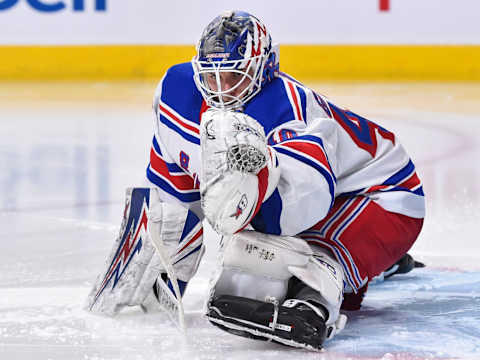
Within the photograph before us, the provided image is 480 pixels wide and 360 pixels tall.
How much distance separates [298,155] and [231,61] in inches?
10.5

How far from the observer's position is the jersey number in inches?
87.4

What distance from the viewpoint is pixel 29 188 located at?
13.4ft

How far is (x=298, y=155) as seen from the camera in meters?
1.96

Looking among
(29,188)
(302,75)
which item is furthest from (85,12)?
(29,188)

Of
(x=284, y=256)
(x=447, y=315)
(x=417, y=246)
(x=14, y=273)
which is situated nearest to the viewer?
(x=284, y=256)

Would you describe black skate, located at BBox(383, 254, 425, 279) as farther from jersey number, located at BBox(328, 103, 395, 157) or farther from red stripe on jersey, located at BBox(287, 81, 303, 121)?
red stripe on jersey, located at BBox(287, 81, 303, 121)

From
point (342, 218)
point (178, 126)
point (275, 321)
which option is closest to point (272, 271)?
point (275, 321)

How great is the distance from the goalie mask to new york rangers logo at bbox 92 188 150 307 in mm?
355

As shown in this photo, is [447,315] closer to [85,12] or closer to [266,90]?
[266,90]

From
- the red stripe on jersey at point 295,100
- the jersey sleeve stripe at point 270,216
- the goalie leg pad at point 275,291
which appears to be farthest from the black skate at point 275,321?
the red stripe on jersey at point 295,100

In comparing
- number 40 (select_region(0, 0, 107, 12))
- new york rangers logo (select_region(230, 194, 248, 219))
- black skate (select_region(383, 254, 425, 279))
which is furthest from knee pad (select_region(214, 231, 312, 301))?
number 40 (select_region(0, 0, 107, 12))

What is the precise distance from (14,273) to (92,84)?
5.24 metres

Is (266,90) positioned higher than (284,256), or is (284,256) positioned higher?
(266,90)

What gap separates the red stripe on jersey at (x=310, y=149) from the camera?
1.97 meters
